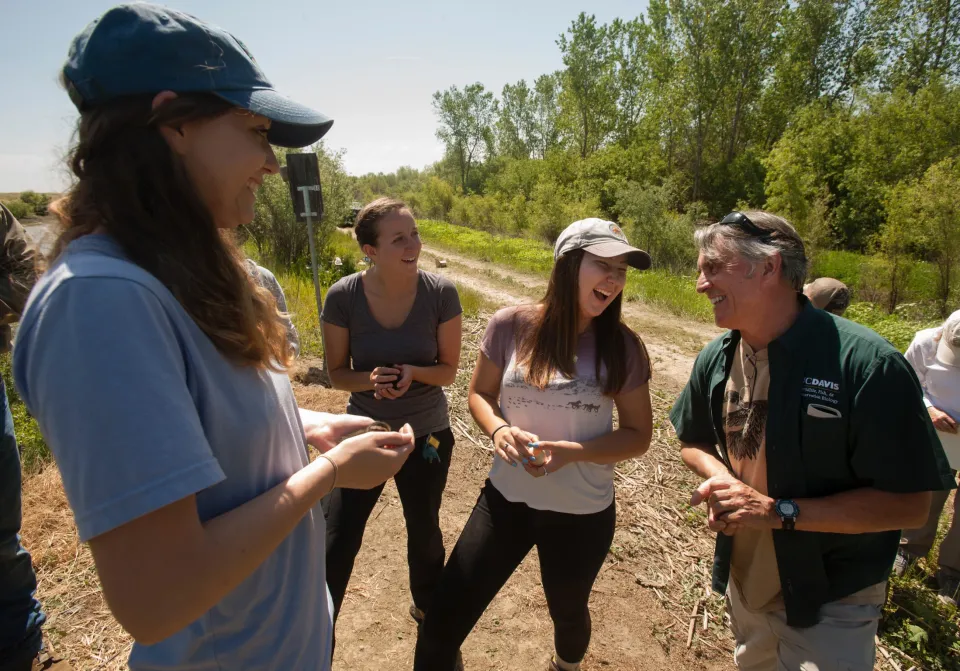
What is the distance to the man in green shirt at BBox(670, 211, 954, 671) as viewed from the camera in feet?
5.96

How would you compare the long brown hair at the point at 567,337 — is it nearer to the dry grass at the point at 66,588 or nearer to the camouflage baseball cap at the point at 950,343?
the camouflage baseball cap at the point at 950,343

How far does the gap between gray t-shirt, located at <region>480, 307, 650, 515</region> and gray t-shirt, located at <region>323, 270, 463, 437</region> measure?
1.93 feet

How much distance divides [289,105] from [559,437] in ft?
6.16

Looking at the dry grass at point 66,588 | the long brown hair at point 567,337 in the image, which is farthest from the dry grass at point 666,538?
the dry grass at point 66,588

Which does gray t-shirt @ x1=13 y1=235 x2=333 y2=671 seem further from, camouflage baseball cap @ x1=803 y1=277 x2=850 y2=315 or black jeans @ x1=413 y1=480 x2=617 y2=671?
camouflage baseball cap @ x1=803 y1=277 x2=850 y2=315

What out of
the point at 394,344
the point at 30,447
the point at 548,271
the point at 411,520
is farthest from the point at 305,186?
the point at 548,271

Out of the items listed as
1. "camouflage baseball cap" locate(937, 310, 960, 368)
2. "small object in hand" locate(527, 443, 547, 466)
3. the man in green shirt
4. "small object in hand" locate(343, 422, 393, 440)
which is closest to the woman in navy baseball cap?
"small object in hand" locate(343, 422, 393, 440)

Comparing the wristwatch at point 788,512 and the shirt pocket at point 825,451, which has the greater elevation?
the shirt pocket at point 825,451

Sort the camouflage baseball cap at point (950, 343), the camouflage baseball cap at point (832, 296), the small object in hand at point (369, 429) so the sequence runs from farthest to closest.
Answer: the camouflage baseball cap at point (832, 296) < the camouflage baseball cap at point (950, 343) < the small object in hand at point (369, 429)

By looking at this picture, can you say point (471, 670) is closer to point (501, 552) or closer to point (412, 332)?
point (501, 552)

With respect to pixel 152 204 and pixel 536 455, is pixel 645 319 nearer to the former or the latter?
pixel 536 455

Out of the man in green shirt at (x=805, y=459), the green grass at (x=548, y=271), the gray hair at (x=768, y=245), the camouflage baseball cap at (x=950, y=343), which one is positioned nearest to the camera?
the man in green shirt at (x=805, y=459)

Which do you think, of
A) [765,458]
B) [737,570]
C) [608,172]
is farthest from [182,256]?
[608,172]

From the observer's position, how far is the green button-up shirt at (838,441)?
179 centimetres
